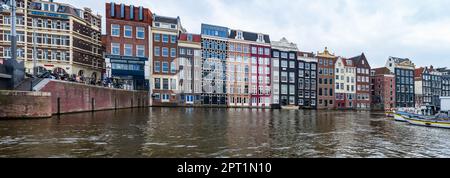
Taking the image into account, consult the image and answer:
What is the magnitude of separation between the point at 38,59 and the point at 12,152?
1956 inches

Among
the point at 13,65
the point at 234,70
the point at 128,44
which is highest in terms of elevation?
the point at 128,44

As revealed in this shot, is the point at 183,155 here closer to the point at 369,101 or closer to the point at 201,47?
the point at 201,47

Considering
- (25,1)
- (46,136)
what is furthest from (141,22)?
(46,136)

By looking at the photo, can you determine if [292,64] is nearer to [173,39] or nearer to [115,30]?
[173,39]

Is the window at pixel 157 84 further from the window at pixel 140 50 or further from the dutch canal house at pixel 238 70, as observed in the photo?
the dutch canal house at pixel 238 70

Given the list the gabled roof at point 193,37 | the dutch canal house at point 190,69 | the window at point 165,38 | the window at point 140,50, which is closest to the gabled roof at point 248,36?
the gabled roof at point 193,37

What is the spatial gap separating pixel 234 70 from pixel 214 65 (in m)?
6.75

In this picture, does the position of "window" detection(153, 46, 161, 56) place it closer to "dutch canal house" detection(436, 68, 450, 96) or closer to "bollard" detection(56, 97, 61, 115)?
"bollard" detection(56, 97, 61, 115)

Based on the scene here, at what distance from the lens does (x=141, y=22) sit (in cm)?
5988

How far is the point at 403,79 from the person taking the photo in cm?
10019

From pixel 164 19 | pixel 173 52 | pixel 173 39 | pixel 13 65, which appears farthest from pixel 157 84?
pixel 13 65

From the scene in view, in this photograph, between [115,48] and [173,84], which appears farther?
[173,84]

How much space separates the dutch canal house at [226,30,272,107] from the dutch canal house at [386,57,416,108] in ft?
200

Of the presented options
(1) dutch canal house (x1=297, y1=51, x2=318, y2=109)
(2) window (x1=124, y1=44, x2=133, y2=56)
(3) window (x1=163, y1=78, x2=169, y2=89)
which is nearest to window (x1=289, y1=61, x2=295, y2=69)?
(1) dutch canal house (x1=297, y1=51, x2=318, y2=109)
